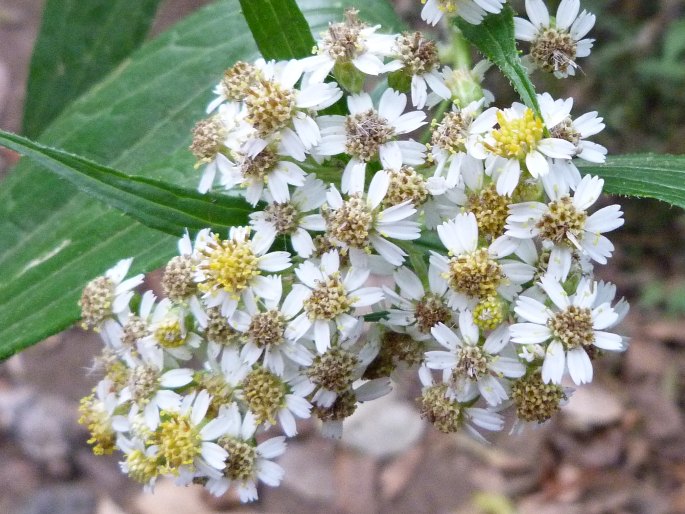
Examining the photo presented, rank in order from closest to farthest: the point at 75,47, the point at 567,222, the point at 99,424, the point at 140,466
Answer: the point at 567,222 → the point at 140,466 → the point at 99,424 → the point at 75,47

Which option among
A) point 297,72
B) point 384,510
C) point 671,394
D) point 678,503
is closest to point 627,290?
point 671,394

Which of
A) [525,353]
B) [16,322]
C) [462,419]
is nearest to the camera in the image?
[525,353]

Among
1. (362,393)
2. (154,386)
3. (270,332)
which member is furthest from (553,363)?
(154,386)

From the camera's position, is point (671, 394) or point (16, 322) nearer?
point (16, 322)

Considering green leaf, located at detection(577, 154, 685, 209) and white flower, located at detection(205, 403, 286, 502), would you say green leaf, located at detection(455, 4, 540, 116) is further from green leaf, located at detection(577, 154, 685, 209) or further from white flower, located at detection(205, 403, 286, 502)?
white flower, located at detection(205, 403, 286, 502)

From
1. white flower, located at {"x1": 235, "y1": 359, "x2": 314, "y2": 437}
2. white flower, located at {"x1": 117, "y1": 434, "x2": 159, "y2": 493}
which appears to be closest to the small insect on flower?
white flower, located at {"x1": 235, "y1": 359, "x2": 314, "y2": 437}

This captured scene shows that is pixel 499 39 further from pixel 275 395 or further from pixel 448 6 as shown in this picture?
pixel 275 395

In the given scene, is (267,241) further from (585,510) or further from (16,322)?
(585,510)
